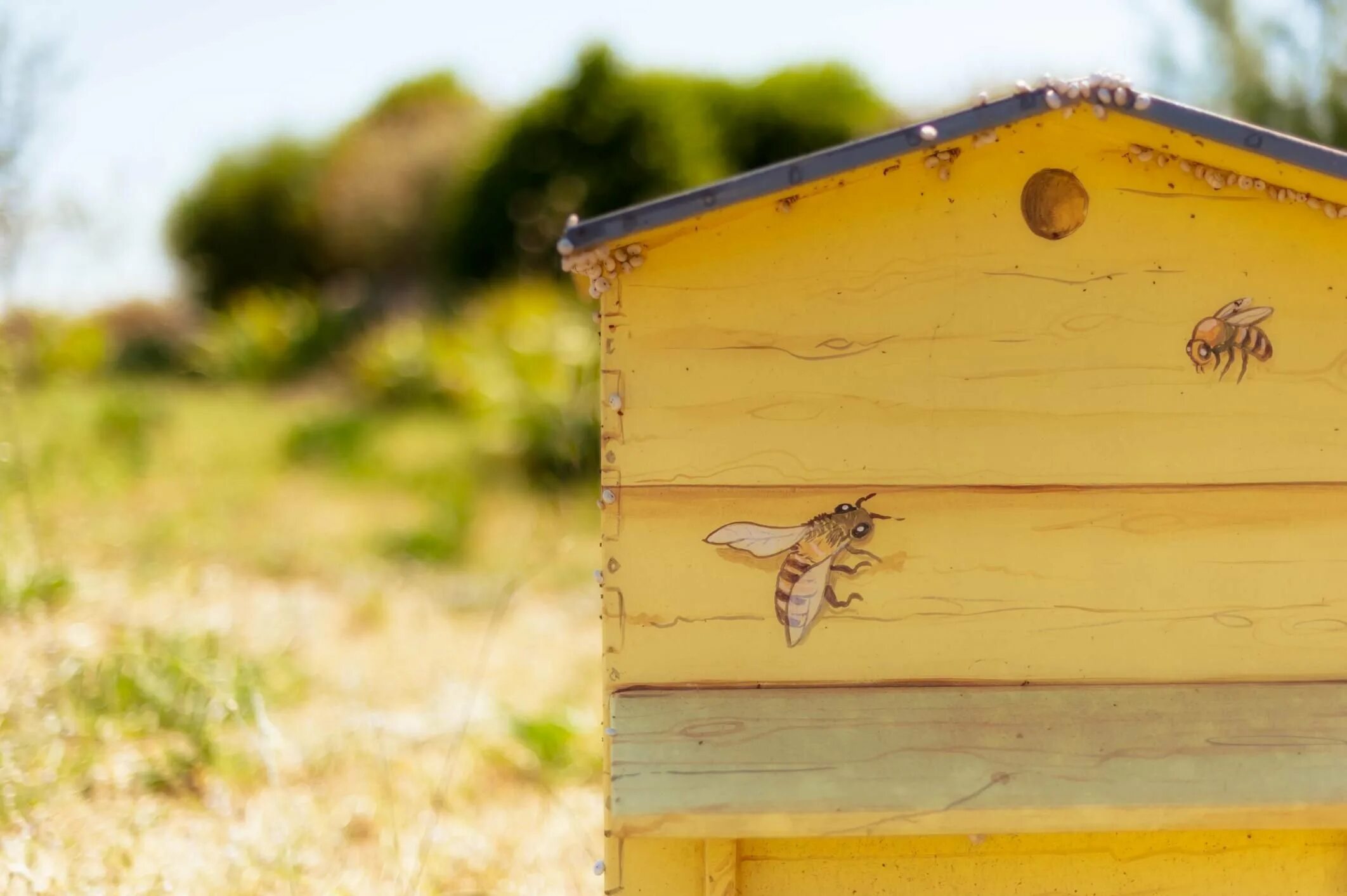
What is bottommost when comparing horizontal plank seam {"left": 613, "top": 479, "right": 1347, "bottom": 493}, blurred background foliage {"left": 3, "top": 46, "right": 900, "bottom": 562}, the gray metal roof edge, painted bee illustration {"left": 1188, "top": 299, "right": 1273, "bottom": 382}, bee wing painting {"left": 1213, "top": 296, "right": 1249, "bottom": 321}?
horizontal plank seam {"left": 613, "top": 479, "right": 1347, "bottom": 493}

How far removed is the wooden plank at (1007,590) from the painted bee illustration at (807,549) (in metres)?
0.02

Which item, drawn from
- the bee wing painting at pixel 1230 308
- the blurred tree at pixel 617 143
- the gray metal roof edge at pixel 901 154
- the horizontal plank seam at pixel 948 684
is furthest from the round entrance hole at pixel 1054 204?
the blurred tree at pixel 617 143

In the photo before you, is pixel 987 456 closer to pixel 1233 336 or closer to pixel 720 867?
pixel 1233 336

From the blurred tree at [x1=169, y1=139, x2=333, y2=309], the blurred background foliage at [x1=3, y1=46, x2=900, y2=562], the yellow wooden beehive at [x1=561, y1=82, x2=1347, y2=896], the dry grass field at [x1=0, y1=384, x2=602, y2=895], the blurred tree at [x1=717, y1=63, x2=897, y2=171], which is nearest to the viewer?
the yellow wooden beehive at [x1=561, y1=82, x2=1347, y2=896]

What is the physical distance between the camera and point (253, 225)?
18.5 meters

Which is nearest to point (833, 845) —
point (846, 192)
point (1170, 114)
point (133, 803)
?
point (846, 192)

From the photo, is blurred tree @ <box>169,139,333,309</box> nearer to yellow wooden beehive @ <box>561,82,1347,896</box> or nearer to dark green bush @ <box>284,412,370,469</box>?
dark green bush @ <box>284,412,370,469</box>

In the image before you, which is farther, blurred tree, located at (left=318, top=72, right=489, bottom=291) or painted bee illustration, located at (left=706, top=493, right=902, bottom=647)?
blurred tree, located at (left=318, top=72, right=489, bottom=291)

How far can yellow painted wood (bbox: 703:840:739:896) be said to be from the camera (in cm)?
215

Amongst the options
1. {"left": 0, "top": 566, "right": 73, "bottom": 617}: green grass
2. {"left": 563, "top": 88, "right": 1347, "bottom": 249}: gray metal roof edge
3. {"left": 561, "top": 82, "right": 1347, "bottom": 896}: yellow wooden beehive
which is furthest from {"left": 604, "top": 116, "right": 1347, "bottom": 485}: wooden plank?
{"left": 0, "top": 566, "right": 73, "bottom": 617}: green grass

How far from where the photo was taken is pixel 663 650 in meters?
2.16

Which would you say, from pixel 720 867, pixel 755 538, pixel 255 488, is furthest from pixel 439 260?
pixel 720 867

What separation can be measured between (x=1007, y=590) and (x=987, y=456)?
0.27m

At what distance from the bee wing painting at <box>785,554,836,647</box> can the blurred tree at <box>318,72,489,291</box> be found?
14797 millimetres
